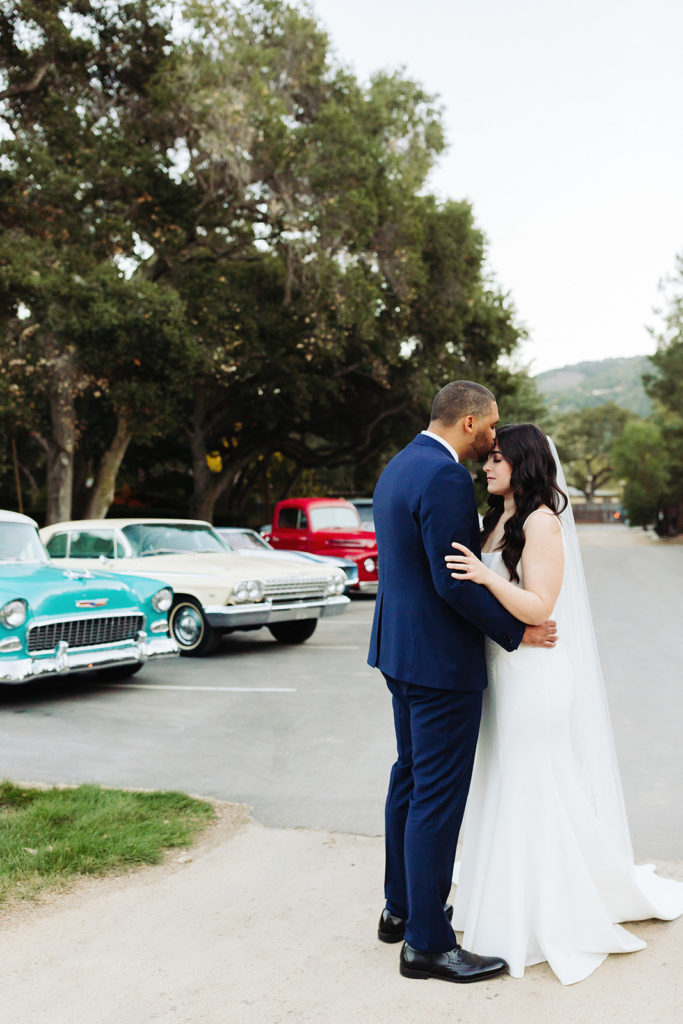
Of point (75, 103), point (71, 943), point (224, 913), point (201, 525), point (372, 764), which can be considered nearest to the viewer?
point (71, 943)

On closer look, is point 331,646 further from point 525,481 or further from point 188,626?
point 525,481

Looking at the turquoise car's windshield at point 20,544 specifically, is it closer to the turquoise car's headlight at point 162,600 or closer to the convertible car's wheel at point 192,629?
the turquoise car's headlight at point 162,600

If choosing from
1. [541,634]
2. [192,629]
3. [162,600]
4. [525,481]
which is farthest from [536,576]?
[192,629]

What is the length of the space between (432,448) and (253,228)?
20.5m

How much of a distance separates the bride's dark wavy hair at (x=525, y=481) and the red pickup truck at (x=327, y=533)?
44.3 ft

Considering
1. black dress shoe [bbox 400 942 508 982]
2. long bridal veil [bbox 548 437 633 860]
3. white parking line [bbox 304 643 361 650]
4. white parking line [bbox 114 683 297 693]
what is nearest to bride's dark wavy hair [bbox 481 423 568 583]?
long bridal veil [bbox 548 437 633 860]

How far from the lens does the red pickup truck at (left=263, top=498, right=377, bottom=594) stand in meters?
17.1

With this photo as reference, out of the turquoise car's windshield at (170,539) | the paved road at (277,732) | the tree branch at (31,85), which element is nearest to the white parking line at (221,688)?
the paved road at (277,732)

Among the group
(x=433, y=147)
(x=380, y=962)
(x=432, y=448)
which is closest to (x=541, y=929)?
(x=380, y=962)

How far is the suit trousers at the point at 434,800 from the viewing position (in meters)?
3.12

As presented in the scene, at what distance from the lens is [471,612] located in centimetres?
310

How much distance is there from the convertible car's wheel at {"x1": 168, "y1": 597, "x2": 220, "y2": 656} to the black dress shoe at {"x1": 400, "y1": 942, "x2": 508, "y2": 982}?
7536 millimetres

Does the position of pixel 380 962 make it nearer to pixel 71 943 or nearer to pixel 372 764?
pixel 71 943

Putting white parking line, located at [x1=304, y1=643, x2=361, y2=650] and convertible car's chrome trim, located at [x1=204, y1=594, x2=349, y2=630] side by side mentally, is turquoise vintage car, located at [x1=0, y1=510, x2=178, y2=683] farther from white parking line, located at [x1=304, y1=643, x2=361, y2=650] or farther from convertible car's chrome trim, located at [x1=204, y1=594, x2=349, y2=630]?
white parking line, located at [x1=304, y1=643, x2=361, y2=650]
